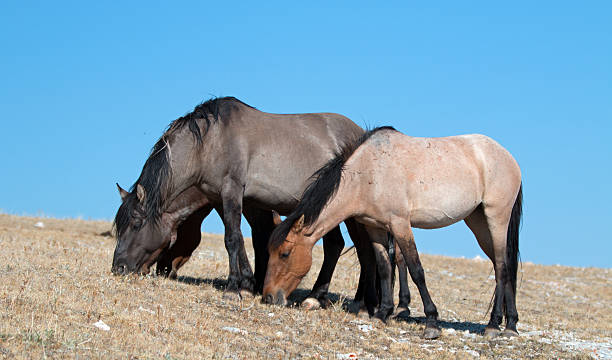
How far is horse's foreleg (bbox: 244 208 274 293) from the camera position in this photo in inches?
431

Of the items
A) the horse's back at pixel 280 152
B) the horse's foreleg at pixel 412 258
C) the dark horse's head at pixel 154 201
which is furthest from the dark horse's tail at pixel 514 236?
the dark horse's head at pixel 154 201

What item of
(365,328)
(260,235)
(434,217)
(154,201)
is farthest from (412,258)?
(154,201)

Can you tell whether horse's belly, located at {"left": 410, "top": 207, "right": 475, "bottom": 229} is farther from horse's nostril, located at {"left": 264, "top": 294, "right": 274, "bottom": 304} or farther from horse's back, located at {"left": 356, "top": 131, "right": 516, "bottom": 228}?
horse's nostril, located at {"left": 264, "top": 294, "right": 274, "bottom": 304}

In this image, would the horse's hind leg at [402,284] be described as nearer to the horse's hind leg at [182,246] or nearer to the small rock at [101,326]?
the horse's hind leg at [182,246]

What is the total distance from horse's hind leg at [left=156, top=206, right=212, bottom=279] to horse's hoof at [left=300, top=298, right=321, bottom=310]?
A: 97.8 inches

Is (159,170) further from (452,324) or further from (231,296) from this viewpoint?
(452,324)

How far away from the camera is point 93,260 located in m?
11.7

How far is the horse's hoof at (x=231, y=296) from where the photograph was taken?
917 cm

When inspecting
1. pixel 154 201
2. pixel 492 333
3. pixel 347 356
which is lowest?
→ pixel 347 356

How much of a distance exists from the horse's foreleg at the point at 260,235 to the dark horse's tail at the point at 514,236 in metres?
3.84

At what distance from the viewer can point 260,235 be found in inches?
432

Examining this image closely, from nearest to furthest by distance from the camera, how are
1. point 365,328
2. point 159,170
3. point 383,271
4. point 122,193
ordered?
point 365,328 < point 383,271 < point 159,170 < point 122,193

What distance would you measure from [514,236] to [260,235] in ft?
13.3

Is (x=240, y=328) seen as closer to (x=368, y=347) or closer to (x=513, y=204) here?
(x=368, y=347)
